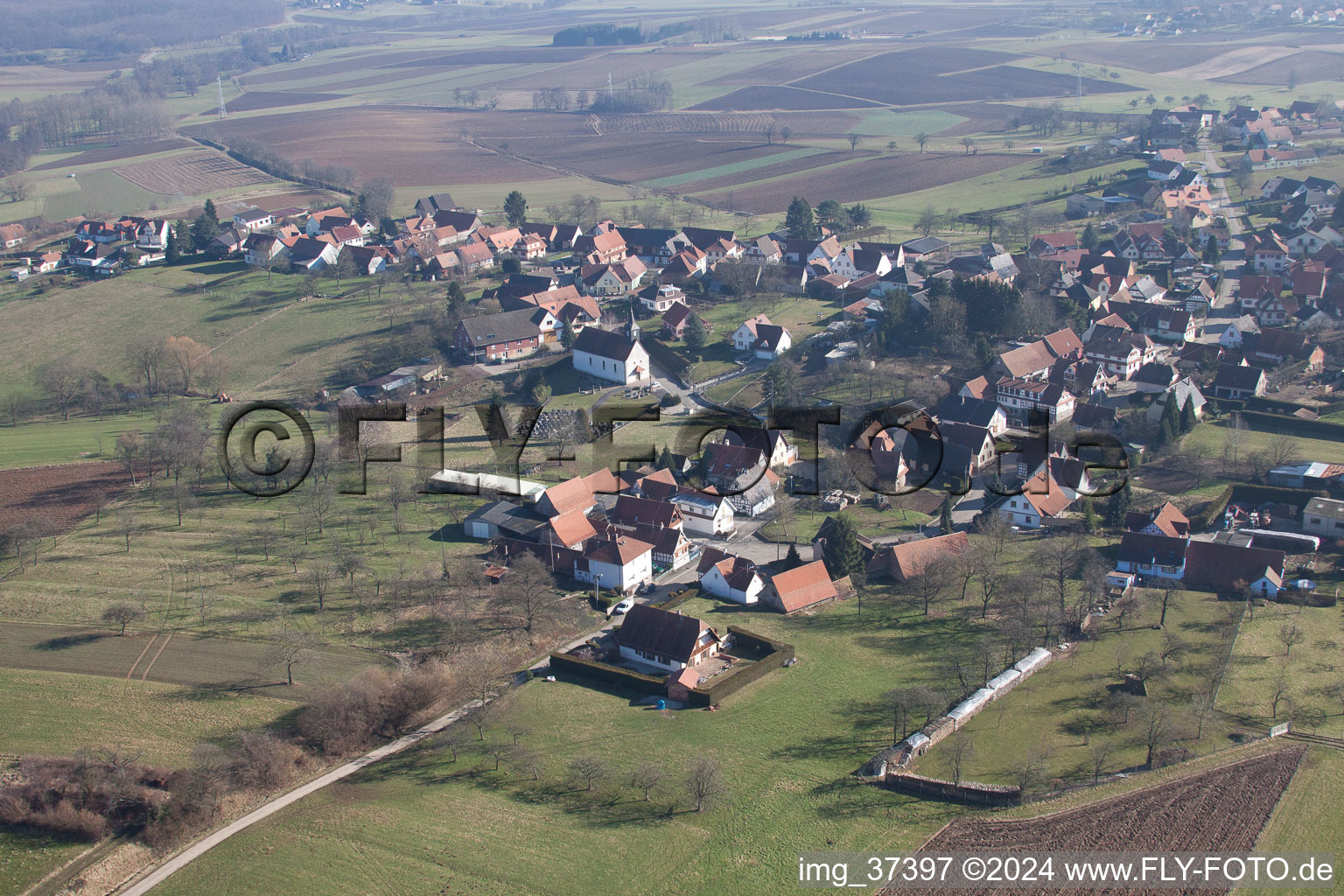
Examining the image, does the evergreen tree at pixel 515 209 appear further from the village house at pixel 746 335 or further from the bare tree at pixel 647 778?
the bare tree at pixel 647 778

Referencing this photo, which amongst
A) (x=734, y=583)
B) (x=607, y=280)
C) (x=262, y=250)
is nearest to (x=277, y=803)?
(x=734, y=583)

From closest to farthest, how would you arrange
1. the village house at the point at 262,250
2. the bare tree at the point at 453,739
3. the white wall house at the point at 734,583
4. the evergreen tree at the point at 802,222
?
1. the bare tree at the point at 453,739
2. the white wall house at the point at 734,583
3. the village house at the point at 262,250
4. the evergreen tree at the point at 802,222

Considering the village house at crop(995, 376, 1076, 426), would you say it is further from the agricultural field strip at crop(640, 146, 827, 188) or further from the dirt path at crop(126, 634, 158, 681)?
the agricultural field strip at crop(640, 146, 827, 188)

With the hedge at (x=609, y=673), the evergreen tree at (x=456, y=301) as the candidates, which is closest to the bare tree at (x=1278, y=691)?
the hedge at (x=609, y=673)

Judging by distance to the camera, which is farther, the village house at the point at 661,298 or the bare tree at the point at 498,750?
the village house at the point at 661,298

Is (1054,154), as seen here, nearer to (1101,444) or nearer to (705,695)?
(1101,444)

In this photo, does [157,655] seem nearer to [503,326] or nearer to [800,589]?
[800,589]
